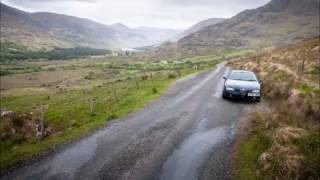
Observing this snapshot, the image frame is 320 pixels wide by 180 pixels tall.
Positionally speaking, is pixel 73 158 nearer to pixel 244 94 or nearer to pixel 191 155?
pixel 191 155

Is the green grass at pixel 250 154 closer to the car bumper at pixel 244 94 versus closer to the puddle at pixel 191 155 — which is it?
the puddle at pixel 191 155

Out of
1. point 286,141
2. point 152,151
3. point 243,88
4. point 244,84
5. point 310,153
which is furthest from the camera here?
point 244,84

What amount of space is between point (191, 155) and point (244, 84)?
10.5 metres

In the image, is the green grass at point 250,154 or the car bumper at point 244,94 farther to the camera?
the car bumper at point 244,94

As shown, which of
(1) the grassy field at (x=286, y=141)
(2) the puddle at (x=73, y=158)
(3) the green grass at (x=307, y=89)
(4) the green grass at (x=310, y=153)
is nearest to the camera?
(4) the green grass at (x=310, y=153)

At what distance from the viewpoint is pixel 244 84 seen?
64.2 ft

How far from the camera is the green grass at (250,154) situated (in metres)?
8.88

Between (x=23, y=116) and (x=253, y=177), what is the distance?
1317cm

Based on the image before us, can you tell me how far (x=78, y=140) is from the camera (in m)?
12.1

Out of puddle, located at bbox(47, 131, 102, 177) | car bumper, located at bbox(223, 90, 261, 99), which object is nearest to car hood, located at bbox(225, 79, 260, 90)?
car bumper, located at bbox(223, 90, 261, 99)

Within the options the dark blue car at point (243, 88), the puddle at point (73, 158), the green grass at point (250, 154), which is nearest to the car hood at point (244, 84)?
the dark blue car at point (243, 88)

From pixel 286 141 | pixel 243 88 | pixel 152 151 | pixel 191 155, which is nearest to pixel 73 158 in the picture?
pixel 152 151

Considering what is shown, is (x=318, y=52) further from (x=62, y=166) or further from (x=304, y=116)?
(x=62, y=166)

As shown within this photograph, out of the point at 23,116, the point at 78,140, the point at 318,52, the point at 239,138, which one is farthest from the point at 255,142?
the point at 318,52
